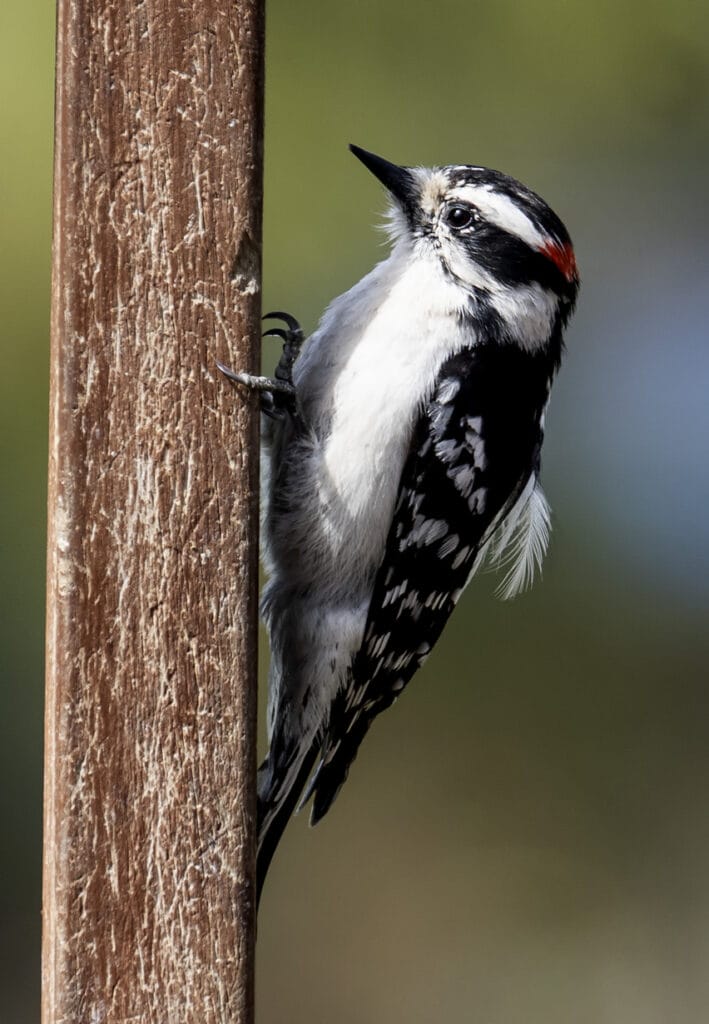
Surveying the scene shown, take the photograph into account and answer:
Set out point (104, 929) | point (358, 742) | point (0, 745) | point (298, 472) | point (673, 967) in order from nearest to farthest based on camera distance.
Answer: point (104, 929) → point (298, 472) → point (358, 742) → point (0, 745) → point (673, 967)

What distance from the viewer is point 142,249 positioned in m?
1.39

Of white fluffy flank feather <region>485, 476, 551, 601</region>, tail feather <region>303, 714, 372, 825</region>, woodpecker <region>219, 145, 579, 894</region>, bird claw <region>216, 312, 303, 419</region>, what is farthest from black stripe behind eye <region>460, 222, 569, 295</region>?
tail feather <region>303, 714, 372, 825</region>

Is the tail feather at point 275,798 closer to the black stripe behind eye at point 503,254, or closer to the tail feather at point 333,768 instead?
the tail feather at point 333,768

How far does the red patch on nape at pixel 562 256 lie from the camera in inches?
72.2

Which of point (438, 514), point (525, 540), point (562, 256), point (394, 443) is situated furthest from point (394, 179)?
point (525, 540)

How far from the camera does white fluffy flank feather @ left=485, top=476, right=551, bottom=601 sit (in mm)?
2193

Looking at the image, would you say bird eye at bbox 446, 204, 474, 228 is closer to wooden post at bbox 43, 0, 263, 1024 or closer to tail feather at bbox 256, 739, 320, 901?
wooden post at bbox 43, 0, 263, 1024

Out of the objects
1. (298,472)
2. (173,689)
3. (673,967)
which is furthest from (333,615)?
(673,967)

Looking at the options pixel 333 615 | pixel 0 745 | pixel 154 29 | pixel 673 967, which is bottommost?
pixel 673 967

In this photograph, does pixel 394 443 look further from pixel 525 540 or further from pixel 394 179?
pixel 525 540

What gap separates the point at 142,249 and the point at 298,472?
51 cm

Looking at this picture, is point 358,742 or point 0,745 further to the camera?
point 0,745

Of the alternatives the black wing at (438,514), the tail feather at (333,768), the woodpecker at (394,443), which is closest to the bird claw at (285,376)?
the woodpecker at (394,443)

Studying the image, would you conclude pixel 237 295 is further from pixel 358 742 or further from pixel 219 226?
pixel 358 742
